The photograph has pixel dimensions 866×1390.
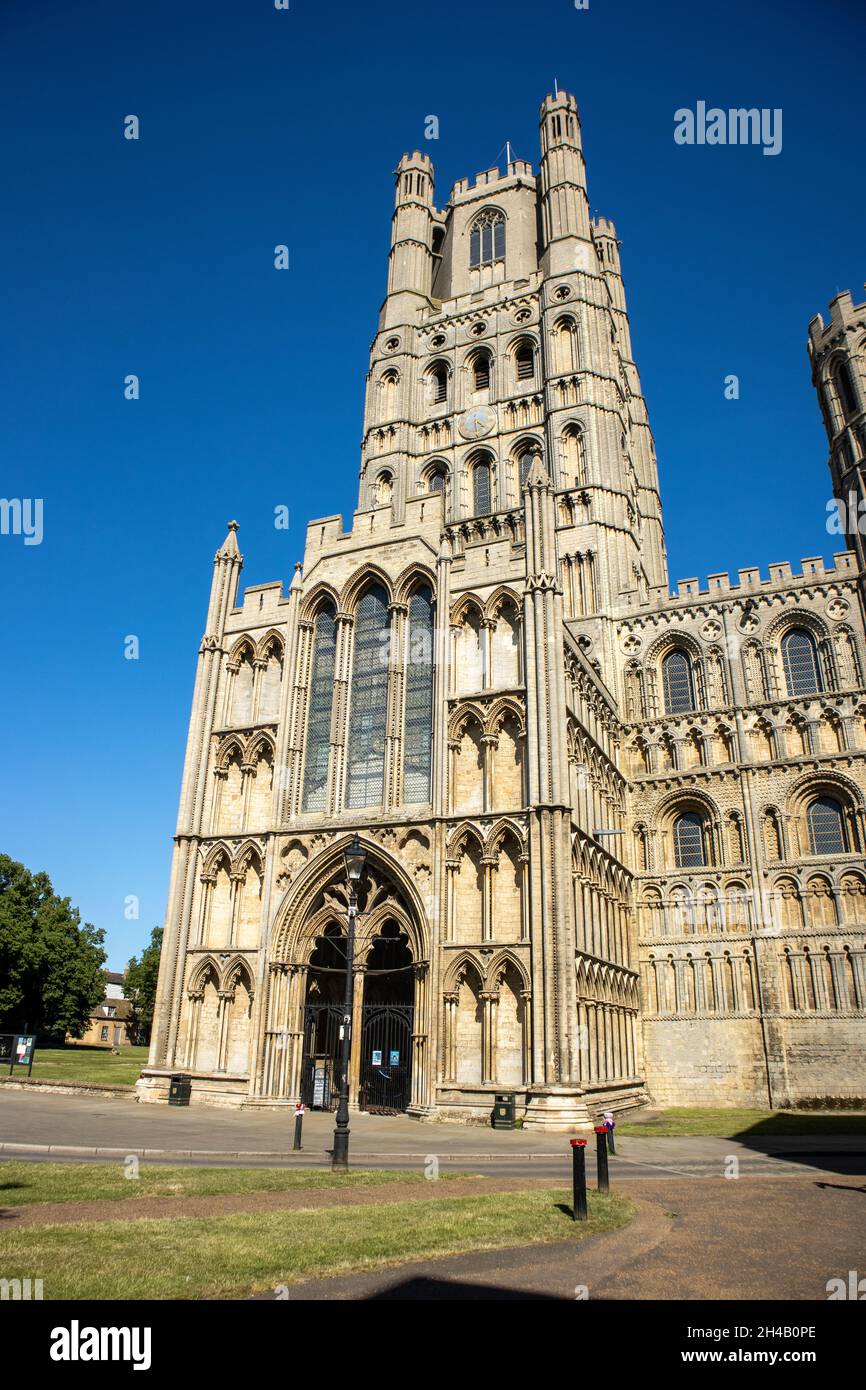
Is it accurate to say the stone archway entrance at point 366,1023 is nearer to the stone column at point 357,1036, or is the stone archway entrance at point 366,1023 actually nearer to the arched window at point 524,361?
the stone column at point 357,1036

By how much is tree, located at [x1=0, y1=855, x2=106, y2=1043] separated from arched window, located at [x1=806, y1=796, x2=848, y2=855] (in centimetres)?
4749

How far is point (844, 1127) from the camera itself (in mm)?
25016

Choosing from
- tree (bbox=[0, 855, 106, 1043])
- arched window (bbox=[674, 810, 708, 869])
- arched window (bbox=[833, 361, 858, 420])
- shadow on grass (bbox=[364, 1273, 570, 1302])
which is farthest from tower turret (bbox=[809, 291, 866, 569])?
tree (bbox=[0, 855, 106, 1043])

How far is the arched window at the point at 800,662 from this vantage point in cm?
3500

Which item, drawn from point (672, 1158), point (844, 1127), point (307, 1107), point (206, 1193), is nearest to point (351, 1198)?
point (206, 1193)

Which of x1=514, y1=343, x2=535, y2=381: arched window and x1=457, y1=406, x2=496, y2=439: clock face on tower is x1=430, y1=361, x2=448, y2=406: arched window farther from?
x1=514, y1=343, x2=535, y2=381: arched window

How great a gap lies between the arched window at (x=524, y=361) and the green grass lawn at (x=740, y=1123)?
119ft

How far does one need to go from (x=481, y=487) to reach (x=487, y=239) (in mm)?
18183

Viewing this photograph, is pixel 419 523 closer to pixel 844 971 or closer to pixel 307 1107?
pixel 307 1107

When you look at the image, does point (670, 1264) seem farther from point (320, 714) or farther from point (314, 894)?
point (320, 714)

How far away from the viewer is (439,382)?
51312mm

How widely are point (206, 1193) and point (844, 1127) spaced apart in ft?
67.3

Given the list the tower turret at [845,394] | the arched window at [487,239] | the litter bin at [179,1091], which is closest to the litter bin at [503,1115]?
the litter bin at [179,1091]

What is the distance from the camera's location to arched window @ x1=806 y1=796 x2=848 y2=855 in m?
33.2
